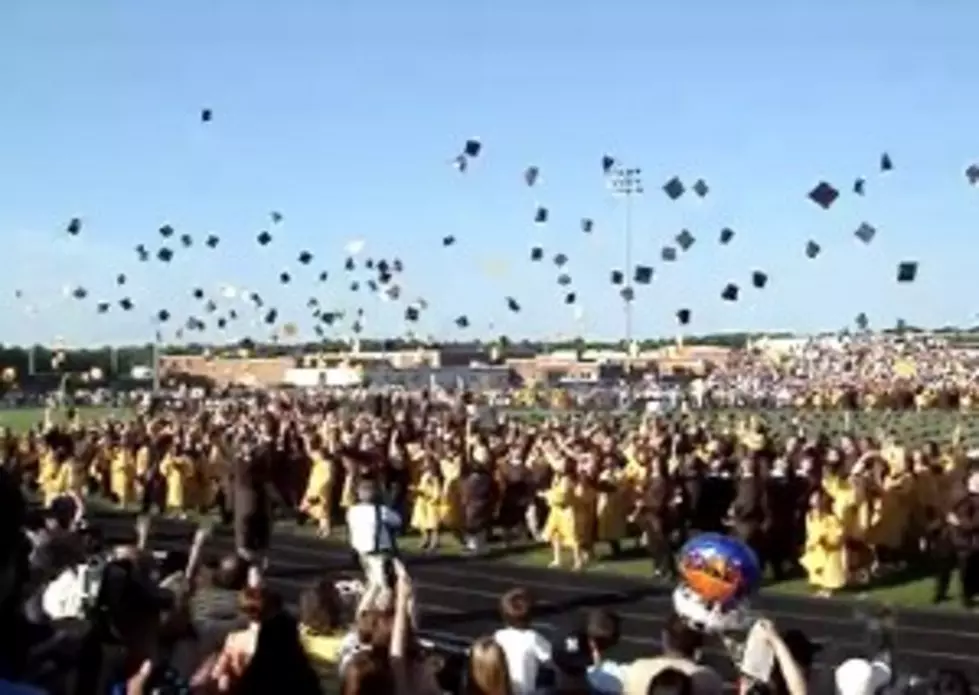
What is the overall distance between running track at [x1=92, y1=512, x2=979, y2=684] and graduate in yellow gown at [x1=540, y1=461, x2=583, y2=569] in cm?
64

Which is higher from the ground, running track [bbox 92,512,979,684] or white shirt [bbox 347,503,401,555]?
white shirt [bbox 347,503,401,555]

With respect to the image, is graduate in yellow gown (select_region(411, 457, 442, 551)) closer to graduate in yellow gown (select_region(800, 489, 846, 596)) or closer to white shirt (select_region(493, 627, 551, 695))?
graduate in yellow gown (select_region(800, 489, 846, 596))

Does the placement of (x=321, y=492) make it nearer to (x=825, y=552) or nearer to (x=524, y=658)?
(x=825, y=552)

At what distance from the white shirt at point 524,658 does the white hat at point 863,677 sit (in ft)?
4.46

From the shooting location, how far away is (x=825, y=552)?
21625mm

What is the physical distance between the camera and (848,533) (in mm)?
21672

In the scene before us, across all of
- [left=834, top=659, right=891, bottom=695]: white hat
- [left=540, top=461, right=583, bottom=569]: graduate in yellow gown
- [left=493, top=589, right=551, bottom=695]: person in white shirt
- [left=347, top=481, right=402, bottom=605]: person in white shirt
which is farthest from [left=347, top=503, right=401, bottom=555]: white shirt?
[left=540, top=461, right=583, bottom=569]: graduate in yellow gown

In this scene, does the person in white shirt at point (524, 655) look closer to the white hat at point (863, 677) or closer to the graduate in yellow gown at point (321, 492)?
the white hat at point (863, 677)

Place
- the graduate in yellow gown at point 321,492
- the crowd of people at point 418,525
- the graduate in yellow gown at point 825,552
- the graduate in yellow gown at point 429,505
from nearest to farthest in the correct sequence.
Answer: the crowd of people at point 418,525, the graduate in yellow gown at point 825,552, the graduate in yellow gown at point 429,505, the graduate in yellow gown at point 321,492

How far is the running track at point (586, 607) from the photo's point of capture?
16.7 m

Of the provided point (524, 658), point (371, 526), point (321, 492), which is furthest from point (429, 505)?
point (524, 658)

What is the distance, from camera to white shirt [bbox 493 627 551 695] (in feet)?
28.5

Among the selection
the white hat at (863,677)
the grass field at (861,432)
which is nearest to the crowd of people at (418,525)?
the white hat at (863,677)

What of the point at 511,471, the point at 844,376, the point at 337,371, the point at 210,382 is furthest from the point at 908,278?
the point at 210,382
